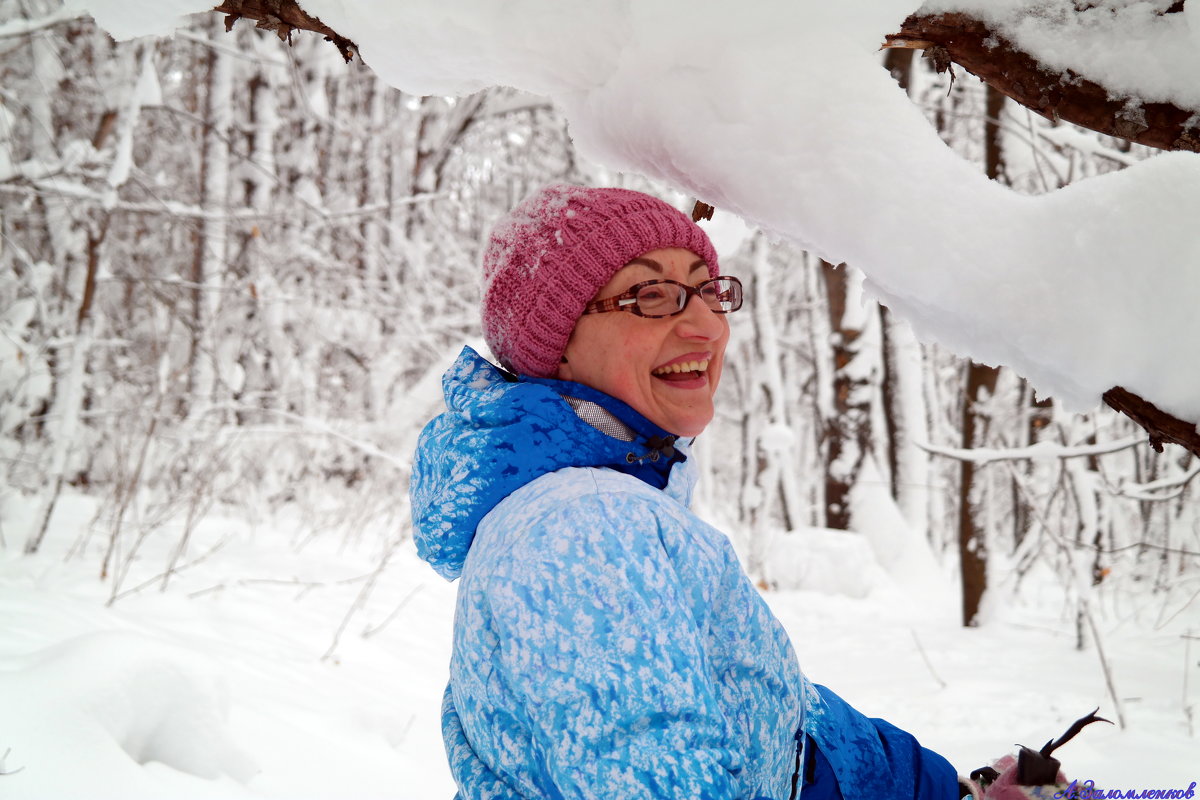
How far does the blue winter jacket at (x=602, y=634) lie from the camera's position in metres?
0.85

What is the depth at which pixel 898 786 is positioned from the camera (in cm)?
126

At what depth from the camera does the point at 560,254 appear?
136cm

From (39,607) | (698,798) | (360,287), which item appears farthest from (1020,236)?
(360,287)

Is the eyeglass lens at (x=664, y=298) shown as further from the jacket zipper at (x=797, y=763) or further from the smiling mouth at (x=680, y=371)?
the jacket zipper at (x=797, y=763)

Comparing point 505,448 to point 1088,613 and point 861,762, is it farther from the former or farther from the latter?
point 1088,613

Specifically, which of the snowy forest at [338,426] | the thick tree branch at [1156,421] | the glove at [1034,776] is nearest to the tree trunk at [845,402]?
the snowy forest at [338,426]

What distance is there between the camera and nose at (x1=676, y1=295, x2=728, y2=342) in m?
1.33

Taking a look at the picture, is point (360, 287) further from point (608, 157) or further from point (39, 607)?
point (608, 157)

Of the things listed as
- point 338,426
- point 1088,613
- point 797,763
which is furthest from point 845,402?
point 797,763

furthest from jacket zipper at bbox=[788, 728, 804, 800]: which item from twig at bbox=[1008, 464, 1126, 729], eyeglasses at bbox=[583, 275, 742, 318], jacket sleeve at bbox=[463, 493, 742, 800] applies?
twig at bbox=[1008, 464, 1126, 729]

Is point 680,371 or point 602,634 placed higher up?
point 680,371

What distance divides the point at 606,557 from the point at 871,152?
0.64 metres

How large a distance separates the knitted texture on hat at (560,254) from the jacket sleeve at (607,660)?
0.47m

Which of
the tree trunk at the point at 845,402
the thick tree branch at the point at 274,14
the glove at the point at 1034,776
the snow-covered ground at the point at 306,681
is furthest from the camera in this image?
the tree trunk at the point at 845,402
